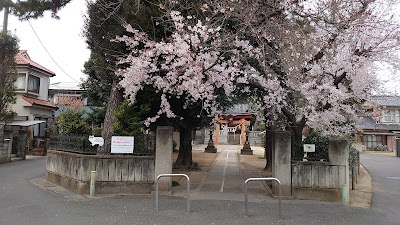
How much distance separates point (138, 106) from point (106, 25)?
10.2 ft

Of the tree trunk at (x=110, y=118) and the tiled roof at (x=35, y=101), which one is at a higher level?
the tiled roof at (x=35, y=101)

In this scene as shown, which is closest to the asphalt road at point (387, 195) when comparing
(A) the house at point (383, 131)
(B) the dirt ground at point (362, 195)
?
(B) the dirt ground at point (362, 195)

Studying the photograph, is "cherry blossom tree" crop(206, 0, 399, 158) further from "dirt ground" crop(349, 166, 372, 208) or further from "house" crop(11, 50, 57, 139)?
"house" crop(11, 50, 57, 139)

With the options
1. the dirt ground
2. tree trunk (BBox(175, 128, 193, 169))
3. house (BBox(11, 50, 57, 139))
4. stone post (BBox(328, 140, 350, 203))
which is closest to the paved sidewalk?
stone post (BBox(328, 140, 350, 203))

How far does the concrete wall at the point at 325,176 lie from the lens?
920cm

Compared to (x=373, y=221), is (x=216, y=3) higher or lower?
higher

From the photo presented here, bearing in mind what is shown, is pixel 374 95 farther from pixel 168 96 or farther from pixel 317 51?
pixel 168 96

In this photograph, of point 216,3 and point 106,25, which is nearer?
point 216,3

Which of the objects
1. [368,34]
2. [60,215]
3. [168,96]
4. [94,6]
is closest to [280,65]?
[368,34]

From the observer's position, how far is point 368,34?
9.57 meters

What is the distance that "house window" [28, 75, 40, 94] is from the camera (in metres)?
25.6

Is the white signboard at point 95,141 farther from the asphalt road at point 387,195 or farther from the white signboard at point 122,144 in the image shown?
the asphalt road at point 387,195

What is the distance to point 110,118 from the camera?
36.9 ft

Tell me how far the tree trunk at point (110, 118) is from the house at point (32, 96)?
13797 millimetres
